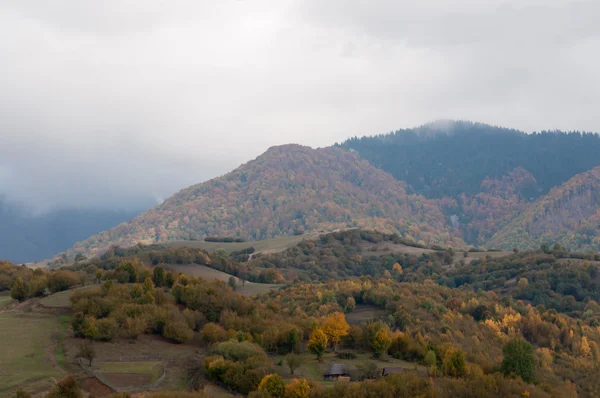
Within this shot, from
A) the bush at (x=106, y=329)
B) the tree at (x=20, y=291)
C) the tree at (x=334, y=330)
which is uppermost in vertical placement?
the tree at (x=20, y=291)

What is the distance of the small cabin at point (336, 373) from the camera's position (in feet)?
200

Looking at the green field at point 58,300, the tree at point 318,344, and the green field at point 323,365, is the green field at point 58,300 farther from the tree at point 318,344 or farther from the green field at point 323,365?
the tree at point 318,344

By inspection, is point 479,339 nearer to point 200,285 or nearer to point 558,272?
point 200,285

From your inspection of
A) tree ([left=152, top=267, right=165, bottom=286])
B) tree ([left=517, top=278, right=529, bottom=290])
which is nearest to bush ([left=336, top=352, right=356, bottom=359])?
tree ([left=152, top=267, right=165, bottom=286])

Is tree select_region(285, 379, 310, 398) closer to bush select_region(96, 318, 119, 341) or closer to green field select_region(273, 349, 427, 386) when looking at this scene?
green field select_region(273, 349, 427, 386)

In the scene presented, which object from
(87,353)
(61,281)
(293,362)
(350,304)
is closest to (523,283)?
(350,304)

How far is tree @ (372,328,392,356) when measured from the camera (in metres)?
73.2

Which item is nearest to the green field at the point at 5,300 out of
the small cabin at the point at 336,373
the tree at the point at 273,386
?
the small cabin at the point at 336,373

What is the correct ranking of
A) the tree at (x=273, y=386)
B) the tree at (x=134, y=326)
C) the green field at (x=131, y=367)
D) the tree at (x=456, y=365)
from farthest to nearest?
the tree at (x=134, y=326), the tree at (x=456, y=365), the green field at (x=131, y=367), the tree at (x=273, y=386)

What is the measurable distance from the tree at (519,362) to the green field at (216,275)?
82.8 metres

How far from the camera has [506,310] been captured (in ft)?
402

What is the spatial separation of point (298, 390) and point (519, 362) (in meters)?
29.5

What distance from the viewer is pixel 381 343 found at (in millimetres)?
73250

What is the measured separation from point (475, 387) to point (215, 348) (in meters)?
26.6
